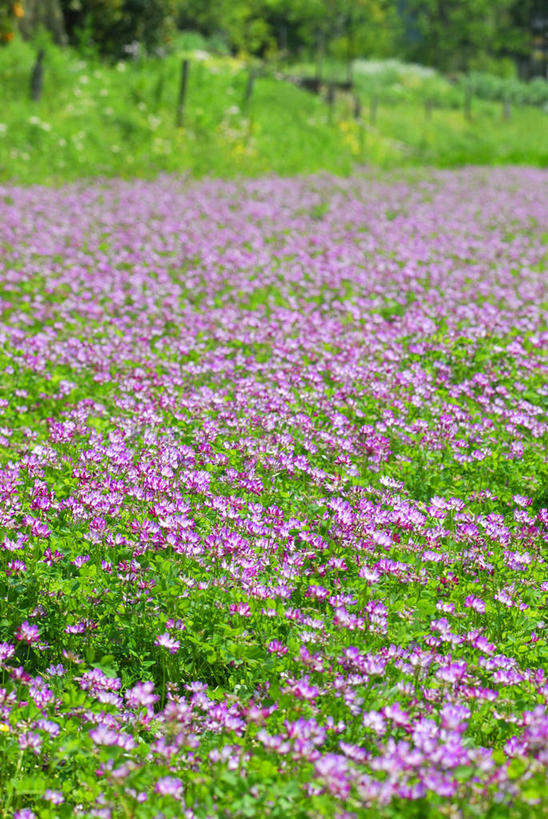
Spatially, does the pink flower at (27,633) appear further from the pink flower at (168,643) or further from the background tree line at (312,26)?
the background tree line at (312,26)

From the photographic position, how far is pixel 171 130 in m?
23.4

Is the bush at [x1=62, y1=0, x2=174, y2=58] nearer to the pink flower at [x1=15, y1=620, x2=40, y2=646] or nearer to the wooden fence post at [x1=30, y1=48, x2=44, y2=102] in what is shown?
the wooden fence post at [x1=30, y1=48, x2=44, y2=102]

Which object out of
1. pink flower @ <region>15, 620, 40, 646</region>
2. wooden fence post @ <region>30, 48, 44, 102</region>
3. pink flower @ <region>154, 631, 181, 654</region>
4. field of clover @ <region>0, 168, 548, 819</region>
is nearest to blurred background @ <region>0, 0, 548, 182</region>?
wooden fence post @ <region>30, 48, 44, 102</region>

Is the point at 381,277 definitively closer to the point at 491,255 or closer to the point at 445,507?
the point at 491,255

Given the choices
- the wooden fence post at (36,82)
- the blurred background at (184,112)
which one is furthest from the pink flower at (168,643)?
→ the wooden fence post at (36,82)

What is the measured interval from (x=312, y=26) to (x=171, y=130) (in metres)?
40.0

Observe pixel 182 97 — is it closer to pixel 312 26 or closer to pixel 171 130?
pixel 171 130

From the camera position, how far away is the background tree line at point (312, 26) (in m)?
29.3

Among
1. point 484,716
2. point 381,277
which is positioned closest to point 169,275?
point 381,277

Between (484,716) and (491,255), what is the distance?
1170 centimetres

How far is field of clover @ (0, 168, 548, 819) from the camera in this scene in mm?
3170

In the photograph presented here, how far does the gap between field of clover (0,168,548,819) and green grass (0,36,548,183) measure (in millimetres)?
11236

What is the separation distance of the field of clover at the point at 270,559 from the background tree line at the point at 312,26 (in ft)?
68.8

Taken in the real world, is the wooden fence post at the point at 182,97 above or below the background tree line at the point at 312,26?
below
